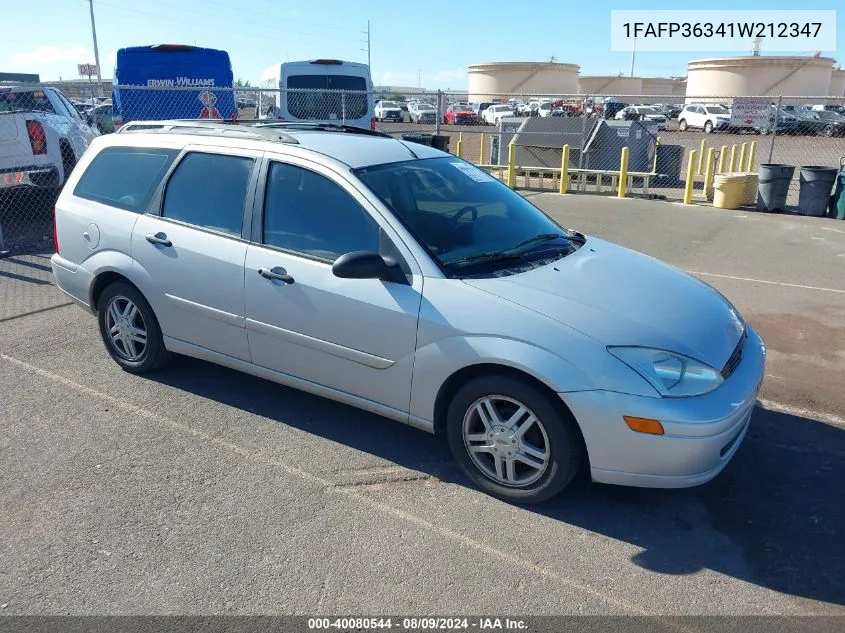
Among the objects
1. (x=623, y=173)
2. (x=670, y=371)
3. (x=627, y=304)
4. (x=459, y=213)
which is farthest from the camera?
(x=623, y=173)

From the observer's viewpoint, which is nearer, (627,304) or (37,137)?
(627,304)

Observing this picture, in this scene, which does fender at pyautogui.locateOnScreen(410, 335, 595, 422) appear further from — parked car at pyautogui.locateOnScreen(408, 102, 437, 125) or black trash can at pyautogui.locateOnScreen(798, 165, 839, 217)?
parked car at pyautogui.locateOnScreen(408, 102, 437, 125)

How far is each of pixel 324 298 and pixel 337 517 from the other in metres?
1.11

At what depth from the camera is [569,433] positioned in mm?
3164

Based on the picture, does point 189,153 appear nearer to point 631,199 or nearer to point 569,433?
point 569,433

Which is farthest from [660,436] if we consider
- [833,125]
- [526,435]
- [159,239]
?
[833,125]

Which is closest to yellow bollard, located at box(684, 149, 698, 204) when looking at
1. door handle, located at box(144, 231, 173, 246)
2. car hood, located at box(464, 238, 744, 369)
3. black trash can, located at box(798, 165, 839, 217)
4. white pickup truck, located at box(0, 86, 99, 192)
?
black trash can, located at box(798, 165, 839, 217)

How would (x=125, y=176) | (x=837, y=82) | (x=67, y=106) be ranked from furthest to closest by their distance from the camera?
(x=837, y=82), (x=67, y=106), (x=125, y=176)

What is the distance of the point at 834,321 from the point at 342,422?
4.65 metres

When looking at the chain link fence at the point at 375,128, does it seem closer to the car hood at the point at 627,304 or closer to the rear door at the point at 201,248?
the rear door at the point at 201,248

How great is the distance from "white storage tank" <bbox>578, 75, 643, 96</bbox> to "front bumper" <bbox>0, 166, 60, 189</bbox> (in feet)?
267

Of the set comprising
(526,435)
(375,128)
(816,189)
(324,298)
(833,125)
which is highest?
(833,125)

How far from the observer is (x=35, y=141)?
9117 mm

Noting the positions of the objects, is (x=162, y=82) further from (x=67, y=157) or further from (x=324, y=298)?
(x=324, y=298)
